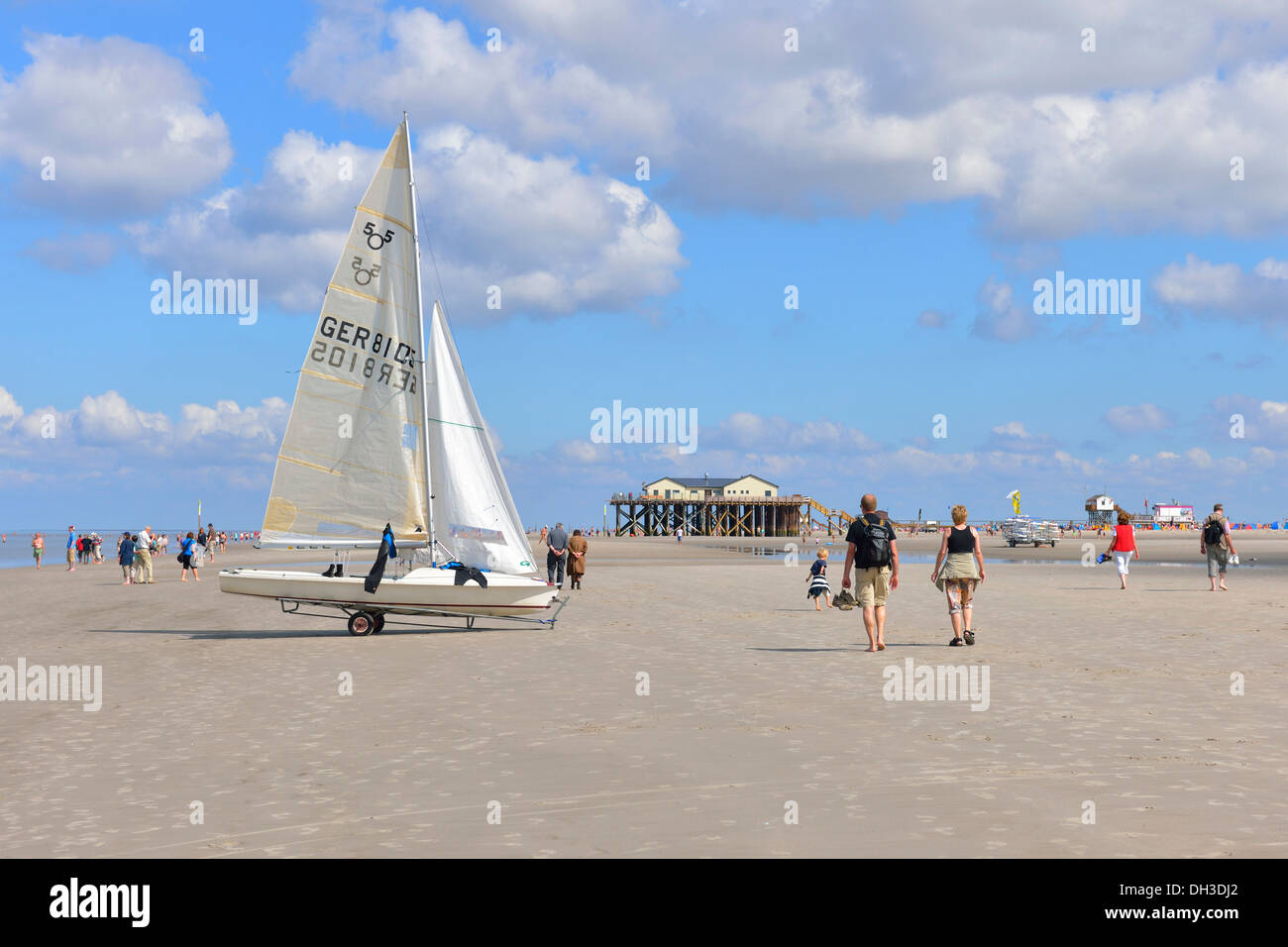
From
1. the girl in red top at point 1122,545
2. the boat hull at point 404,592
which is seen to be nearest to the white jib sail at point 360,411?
the boat hull at point 404,592

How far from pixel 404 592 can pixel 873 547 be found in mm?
8445

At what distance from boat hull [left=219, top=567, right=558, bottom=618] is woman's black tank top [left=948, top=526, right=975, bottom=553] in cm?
725

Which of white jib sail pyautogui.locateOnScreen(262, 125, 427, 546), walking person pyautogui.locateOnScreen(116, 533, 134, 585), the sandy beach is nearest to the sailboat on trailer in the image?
white jib sail pyautogui.locateOnScreen(262, 125, 427, 546)

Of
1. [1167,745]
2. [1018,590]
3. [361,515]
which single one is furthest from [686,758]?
[1018,590]

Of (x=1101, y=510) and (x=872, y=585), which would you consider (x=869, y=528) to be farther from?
(x=1101, y=510)

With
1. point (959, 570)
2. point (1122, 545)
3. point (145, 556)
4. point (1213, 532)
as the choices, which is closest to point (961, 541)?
point (959, 570)

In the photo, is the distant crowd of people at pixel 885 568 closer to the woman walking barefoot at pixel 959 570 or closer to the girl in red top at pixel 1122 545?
the woman walking barefoot at pixel 959 570

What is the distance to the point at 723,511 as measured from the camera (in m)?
146

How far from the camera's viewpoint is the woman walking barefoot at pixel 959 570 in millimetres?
15742

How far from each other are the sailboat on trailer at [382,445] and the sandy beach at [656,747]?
1810 mm

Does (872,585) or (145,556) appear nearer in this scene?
(872,585)

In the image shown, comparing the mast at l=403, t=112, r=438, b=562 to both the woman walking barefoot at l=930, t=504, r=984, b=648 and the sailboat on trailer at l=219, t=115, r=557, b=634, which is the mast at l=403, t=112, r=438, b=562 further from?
the woman walking barefoot at l=930, t=504, r=984, b=648
